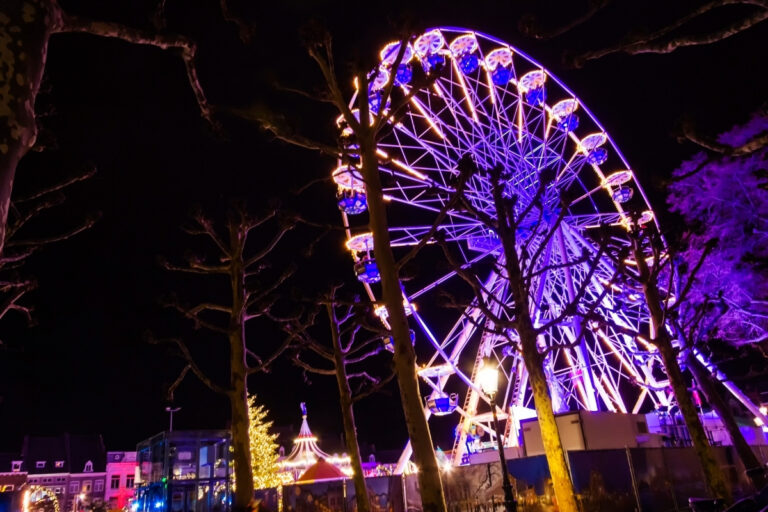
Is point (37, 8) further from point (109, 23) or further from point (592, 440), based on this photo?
point (592, 440)

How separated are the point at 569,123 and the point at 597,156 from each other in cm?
197

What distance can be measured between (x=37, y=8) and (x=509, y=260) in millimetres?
10790

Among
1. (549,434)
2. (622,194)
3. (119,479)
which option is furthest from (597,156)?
(119,479)

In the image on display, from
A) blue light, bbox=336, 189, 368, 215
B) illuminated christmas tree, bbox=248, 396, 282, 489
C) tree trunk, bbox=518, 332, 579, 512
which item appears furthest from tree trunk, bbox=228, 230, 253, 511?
illuminated christmas tree, bbox=248, 396, 282, 489

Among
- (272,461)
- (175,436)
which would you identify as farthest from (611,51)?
(272,461)

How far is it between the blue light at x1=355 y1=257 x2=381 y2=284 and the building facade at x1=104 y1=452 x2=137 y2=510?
2232 inches

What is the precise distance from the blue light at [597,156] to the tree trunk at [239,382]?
56.1ft

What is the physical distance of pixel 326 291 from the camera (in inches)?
635

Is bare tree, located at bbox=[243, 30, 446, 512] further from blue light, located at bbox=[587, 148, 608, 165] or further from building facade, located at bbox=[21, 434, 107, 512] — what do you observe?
building facade, located at bbox=[21, 434, 107, 512]

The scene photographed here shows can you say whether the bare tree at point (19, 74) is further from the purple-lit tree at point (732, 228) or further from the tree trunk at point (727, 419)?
the tree trunk at point (727, 419)

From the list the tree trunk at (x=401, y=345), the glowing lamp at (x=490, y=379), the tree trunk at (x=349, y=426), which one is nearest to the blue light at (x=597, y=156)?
the tree trunk at (x=349, y=426)

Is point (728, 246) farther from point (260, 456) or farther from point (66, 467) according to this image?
point (66, 467)

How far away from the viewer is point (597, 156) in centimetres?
2477

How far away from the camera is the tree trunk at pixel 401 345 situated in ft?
21.1
